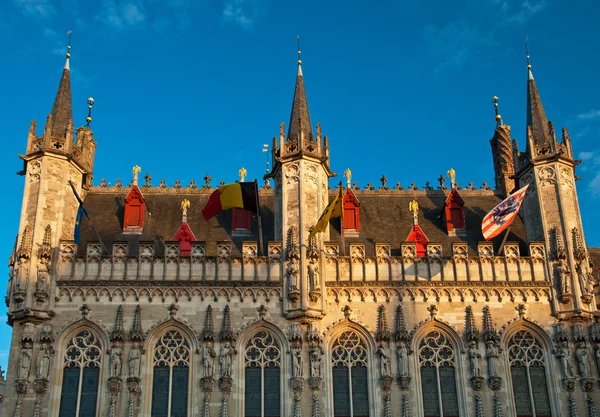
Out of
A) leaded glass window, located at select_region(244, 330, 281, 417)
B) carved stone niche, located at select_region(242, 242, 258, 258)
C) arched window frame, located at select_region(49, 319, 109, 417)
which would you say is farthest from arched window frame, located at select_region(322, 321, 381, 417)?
arched window frame, located at select_region(49, 319, 109, 417)

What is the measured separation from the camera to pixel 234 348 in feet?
111

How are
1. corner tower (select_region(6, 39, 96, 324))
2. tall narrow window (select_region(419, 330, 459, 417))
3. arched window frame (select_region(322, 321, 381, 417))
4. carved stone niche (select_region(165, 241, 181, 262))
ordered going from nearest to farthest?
1. arched window frame (select_region(322, 321, 381, 417))
2. tall narrow window (select_region(419, 330, 459, 417))
3. corner tower (select_region(6, 39, 96, 324))
4. carved stone niche (select_region(165, 241, 181, 262))

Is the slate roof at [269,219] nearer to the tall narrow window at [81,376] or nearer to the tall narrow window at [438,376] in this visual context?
the tall narrow window at [81,376]

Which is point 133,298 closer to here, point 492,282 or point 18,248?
point 18,248

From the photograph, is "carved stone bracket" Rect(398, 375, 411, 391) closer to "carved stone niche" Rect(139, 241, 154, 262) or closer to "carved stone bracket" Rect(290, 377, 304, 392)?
"carved stone bracket" Rect(290, 377, 304, 392)

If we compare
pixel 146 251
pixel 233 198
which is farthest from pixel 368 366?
pixel 146 251

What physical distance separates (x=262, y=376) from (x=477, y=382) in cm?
890

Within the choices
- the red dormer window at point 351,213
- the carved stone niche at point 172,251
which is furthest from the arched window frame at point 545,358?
the carved stone niche at point 172,251

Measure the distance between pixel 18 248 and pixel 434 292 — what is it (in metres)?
18.2

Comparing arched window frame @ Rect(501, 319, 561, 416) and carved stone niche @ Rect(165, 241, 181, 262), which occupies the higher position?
carved stone niche @ Rect(165, 241, 181, 262)

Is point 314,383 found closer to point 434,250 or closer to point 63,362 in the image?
point 434,250

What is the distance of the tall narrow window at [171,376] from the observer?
3281 centimetres

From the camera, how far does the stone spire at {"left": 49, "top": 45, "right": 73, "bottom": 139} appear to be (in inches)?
1526

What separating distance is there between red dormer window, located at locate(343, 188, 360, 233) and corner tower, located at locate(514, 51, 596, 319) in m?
8.23
